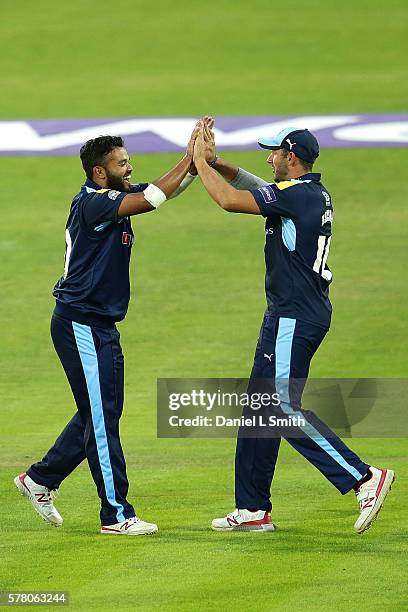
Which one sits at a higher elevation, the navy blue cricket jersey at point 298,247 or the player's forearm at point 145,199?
the player's forearm at point 145,199

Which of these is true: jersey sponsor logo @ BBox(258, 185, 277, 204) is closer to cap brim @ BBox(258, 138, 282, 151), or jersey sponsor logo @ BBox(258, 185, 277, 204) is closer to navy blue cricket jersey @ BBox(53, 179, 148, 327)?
cap brim @ BBox(258, 138, 282, 151)

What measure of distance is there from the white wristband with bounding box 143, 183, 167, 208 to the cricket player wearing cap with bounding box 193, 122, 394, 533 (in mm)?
295

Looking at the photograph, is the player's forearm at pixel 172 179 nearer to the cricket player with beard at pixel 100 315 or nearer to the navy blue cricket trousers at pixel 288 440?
the cricket player with beard at pixel 100 315

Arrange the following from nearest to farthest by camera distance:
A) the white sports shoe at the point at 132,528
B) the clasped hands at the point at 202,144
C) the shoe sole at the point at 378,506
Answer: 1. the shoe sole at the point at 378,506
2. the white sports shoe at the point at 132,528
3. the clasped hands at the point at 202,144

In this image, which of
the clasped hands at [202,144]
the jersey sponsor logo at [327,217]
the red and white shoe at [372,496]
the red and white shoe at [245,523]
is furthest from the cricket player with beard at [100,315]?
the red and white shoe at [372,496]

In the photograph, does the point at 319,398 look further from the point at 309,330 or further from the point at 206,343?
the point at 309,330

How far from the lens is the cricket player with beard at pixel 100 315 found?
8211 mm

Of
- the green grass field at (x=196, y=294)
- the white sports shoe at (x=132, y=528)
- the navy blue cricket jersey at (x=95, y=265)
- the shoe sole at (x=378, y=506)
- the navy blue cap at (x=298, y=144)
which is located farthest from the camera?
the navy blue cap at (x=298, y=144)

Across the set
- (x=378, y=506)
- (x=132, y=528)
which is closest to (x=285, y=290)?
(x=378, y=506)

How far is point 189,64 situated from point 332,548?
18279 mm

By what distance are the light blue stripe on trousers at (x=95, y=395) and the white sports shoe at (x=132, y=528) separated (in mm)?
88

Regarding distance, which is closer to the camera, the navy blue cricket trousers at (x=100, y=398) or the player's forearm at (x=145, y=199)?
the player's forearm at (x=145, y=199)

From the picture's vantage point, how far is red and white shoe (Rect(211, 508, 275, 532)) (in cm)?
831

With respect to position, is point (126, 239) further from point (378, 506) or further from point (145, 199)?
point (378, 506)
